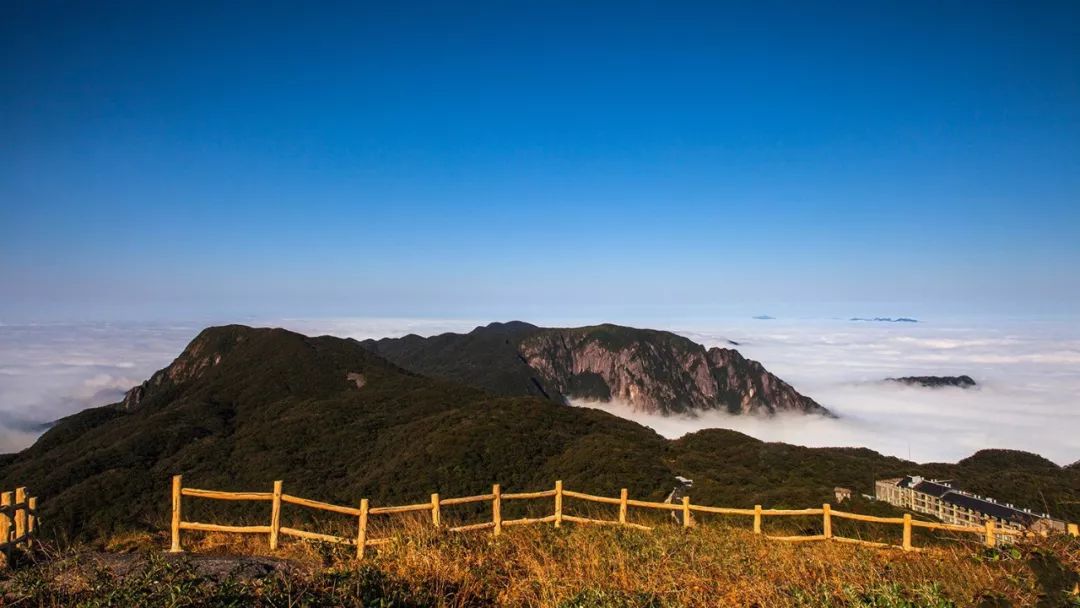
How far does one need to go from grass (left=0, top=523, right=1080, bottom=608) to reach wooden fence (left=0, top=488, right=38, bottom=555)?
141 centimetres

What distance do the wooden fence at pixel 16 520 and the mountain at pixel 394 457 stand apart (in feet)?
117

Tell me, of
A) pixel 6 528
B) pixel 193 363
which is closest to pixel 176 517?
pixel 6 528

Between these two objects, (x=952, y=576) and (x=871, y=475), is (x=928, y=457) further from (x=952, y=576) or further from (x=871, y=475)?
(x=952, y=576)

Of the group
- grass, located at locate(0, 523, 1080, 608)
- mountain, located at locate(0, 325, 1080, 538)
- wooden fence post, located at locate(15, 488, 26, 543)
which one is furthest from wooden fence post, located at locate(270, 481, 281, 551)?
mountain, located at locate(0, 325, 1080, 538)

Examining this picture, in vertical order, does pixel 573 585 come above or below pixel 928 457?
above

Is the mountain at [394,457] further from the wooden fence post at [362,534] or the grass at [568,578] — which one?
the wooden fence post at [362,534]

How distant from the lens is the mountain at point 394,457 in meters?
57.2

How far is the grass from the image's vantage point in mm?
5098

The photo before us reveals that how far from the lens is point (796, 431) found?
18525 cm

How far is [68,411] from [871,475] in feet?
807

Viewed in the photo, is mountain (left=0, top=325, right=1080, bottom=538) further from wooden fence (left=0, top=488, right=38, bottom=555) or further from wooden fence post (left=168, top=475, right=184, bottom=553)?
wooden fence (left=0, top=488, right=38, bottom=555)

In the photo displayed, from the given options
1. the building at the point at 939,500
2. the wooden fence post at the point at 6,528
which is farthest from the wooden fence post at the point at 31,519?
the building at the point at 939,500

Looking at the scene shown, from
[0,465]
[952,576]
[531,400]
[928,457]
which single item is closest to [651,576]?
[952,576]

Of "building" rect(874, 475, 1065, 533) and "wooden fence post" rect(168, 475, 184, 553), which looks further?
"building" rect(874, 475, 1065, 533)
